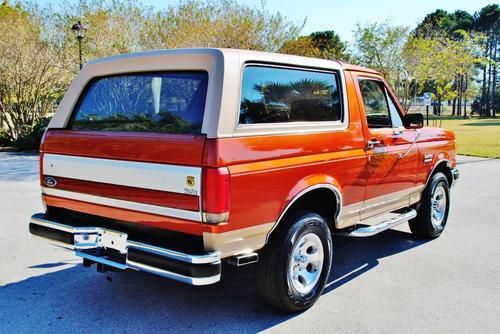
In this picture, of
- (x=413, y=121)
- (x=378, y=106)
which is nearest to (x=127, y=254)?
(x=378, y=106)

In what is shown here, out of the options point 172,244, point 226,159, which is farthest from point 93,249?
point 226,159

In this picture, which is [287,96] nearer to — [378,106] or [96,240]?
[378,106]

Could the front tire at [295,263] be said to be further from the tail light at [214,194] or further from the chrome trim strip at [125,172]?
the chrome trim strip at [125,172]

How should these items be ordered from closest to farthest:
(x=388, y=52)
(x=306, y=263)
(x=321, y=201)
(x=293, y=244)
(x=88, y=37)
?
(x=293, y=244), (x=306, y=263), (x=321, y=201), (x=88, y=37), (x=388, y=52)

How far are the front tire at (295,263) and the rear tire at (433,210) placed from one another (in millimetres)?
2263

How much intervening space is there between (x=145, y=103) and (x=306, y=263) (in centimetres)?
182

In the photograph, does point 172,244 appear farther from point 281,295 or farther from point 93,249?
point 281,295

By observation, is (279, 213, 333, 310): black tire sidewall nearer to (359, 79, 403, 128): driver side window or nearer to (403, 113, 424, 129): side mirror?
(359, 79, 403, 128): driver side window

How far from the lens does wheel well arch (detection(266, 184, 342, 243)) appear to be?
368 centimetres

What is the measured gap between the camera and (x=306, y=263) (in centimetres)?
379

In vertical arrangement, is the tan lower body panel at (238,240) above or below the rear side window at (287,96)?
below

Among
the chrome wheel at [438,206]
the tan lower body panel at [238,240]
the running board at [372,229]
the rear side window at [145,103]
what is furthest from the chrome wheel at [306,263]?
the chrome wheel at [438,206]

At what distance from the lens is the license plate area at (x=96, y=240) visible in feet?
10.9

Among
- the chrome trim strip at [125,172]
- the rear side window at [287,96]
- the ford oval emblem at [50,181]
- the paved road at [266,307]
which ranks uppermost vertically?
the rear side window at [287,96]
